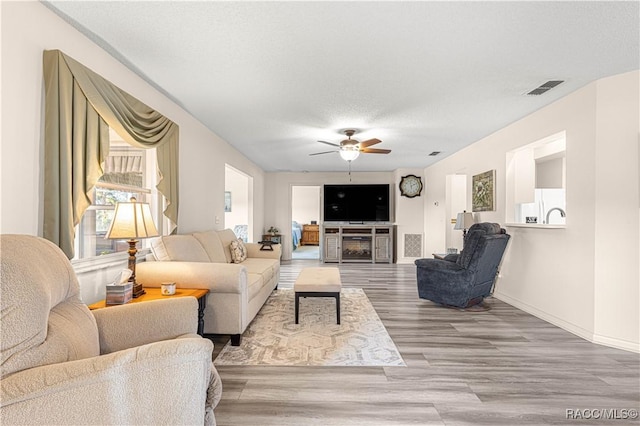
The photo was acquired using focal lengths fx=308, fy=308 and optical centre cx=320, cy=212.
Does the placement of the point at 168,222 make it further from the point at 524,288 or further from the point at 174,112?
the point at 524,288

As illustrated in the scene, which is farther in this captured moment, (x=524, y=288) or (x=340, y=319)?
(x=524, y=288)

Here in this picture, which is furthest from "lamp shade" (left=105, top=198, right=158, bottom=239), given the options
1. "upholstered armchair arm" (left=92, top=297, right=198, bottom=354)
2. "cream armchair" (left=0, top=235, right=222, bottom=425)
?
"cream armchair" (left=0, top=235, right=222, bottom=425)

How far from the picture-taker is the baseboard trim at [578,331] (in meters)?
2.71

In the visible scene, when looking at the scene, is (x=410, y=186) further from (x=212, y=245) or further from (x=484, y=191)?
(x=212, y=245)

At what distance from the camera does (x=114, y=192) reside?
283cm

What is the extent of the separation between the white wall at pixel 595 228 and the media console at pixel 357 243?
14.1 feet

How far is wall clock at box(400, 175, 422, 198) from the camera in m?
7.85

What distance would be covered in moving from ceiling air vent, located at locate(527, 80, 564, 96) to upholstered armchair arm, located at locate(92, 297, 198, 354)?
11.6 ft

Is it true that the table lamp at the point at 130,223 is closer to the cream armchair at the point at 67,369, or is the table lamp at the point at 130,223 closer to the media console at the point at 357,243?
the cream armchair at the point at 67,369

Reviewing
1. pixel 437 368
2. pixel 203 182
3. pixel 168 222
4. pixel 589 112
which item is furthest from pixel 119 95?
pixel 589 112

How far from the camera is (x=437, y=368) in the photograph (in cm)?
235

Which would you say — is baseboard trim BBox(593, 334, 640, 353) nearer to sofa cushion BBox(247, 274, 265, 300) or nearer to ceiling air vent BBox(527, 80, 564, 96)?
ceiling air vent BBox(527, 80, 564, 96)

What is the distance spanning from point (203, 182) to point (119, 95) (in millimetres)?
1936

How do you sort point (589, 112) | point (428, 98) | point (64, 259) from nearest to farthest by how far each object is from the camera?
point (64, 259), point (589, 112), point (428, 98)
